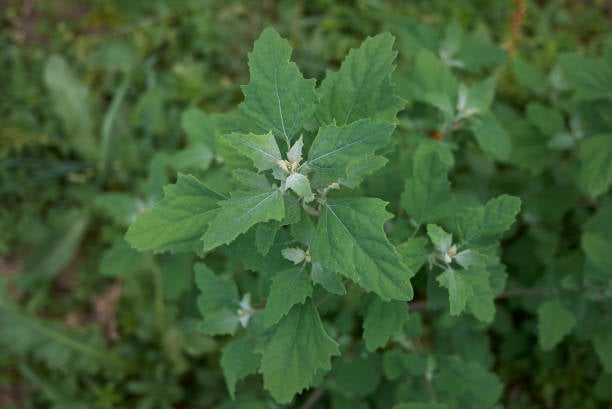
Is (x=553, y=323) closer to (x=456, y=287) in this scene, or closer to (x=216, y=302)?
(x=456, y=287)

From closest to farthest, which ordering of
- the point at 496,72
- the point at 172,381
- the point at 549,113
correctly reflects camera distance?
the point at 549,113, the point at 172,381, the point at 496,72

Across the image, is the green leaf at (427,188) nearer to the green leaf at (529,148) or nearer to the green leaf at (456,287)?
the green leaf at (456,287)

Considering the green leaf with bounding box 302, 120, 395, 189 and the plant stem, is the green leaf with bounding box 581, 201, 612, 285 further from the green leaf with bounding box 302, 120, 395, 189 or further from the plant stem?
the plant stem

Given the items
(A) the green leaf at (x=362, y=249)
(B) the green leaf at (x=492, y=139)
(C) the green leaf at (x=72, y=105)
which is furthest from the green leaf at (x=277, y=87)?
(C) the green leaf at (x=72, y=105)

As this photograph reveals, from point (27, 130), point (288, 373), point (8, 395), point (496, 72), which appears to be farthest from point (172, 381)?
point (496, 72)

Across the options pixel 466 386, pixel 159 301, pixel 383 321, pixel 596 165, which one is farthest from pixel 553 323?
pixel 159 301

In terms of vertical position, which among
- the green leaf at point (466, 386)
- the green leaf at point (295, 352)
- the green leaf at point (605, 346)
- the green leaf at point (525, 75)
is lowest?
the green leaf at point (466, 386)

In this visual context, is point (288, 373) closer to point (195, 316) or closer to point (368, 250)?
point (368, 250)

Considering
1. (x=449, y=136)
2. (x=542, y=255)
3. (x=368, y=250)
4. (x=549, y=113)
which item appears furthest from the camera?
(x=542, y=255)
